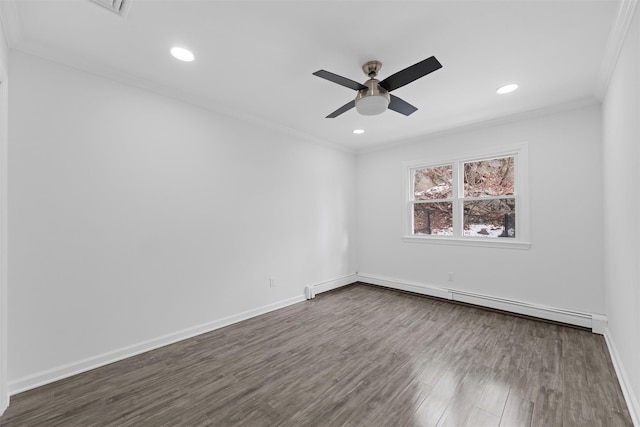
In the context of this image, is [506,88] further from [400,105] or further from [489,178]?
[489,178]

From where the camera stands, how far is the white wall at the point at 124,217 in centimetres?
201

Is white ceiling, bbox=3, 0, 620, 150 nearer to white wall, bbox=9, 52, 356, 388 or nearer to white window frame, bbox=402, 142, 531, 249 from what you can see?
white wall, bbox=9, 52, 356, 388

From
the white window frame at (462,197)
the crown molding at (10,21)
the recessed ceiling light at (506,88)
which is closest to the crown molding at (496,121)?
the white window frame at (462,197)

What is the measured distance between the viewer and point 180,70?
7.82 feet

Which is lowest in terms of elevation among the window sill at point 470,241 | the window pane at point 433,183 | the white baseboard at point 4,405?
the white baseboard at point 4,405

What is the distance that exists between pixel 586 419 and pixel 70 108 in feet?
14.5

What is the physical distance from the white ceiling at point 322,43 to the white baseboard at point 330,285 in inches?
109

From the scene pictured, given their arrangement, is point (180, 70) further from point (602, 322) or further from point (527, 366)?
point (602, 322)

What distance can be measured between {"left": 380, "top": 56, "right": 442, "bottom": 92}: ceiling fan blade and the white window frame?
234 centimetres

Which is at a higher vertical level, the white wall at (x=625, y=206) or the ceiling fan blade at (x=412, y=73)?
the ceiling fan blade at (x=412, y=73)

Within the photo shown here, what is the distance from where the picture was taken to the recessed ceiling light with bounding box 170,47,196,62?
208 cm

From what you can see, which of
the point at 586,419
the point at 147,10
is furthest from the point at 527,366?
the point at 147,10

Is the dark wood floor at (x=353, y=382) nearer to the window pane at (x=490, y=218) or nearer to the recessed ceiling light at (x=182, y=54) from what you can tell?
the window pane at (x=490, y=218)

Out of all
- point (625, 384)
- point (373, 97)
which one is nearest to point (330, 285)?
point (373, 97)
